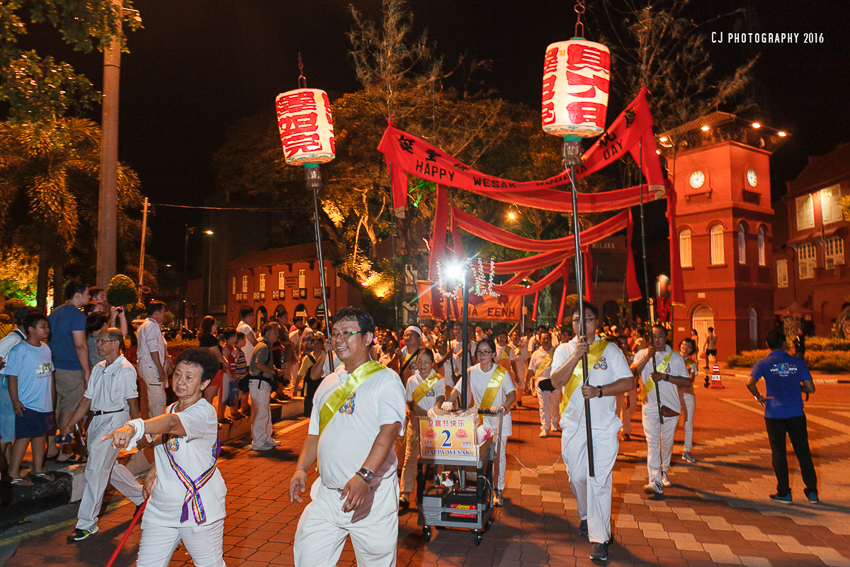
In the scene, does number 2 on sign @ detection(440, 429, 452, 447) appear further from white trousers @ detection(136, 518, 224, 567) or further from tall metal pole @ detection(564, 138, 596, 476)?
white trousers @ detection(136, 518, 224, 567)

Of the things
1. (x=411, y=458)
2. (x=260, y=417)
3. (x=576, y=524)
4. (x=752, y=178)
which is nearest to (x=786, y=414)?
(x=576, y=524)

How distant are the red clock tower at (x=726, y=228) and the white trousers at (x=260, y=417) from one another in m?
24.9

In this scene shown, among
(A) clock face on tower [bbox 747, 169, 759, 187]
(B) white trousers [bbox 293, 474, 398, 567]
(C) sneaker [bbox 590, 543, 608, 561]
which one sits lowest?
(C) sneaker [bbox 590, 543, 608, 561]

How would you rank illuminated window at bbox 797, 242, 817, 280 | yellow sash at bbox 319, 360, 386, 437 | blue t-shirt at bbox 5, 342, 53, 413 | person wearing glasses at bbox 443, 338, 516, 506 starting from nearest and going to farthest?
yellow sash at bbox 319, 360, 386, 437, blue t-shirt at bbox 5, 342, 53, 413, person wearing glasses at bbox 443, 338, 516, 506, illuminated window at bbox 797, 242, 817, 280

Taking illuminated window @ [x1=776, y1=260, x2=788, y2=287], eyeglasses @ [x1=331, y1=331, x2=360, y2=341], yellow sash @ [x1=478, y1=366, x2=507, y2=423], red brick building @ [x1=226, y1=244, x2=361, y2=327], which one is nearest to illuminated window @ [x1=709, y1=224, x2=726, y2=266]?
illuminated window @ [x1=776, y1=260, x2=788, y2=287]

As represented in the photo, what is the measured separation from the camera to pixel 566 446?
5.53 meters

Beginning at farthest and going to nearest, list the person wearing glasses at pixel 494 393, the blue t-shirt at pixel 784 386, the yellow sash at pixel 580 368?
the blue t-shirt at pixel 784 386
the person wearing glasses at pixel 494 393
the yellow sash at pixel 580 368

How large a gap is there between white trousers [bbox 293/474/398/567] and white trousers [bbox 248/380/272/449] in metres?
6.41

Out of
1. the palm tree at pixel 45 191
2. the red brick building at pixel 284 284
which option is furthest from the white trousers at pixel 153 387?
the red brick building at pixel 284 284

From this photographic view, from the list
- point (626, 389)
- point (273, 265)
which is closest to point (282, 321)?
point (626, 389)

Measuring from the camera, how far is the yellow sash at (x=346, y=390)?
11.2 feet

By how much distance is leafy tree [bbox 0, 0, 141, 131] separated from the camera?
753cm

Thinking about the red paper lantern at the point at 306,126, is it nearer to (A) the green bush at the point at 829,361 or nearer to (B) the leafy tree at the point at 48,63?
(B) the leafy tree at the point at 48,63

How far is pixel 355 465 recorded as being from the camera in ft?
10.9
